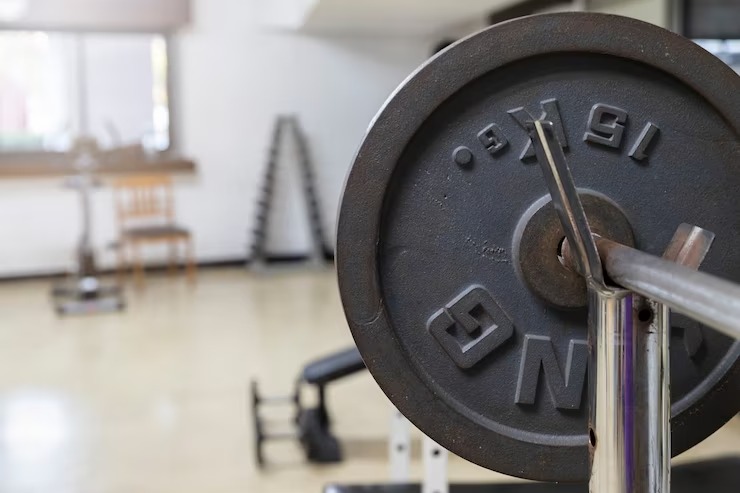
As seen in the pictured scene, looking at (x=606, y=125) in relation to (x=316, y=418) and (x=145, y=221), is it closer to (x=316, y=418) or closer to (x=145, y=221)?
(x=316, y=418)

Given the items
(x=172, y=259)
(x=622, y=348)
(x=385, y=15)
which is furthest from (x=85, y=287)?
(x=622, y=348)

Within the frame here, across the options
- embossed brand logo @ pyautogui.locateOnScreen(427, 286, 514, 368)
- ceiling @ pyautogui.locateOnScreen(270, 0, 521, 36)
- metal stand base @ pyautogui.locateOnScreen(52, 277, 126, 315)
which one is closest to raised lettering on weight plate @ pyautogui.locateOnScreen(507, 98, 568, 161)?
embossed brand logo @ pyautogui.locateOnScreen(427, 286, 514, 368)

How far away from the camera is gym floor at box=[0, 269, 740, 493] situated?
3307mm

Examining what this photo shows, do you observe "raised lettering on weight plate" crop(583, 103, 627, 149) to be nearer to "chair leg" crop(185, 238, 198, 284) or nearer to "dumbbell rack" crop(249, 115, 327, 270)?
"chair leg" crop(185, 238, 198, 284)

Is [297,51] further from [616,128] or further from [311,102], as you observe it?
[616,128]

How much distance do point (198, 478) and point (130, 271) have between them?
458cm

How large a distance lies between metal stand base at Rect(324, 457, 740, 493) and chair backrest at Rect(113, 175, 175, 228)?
18.0 ft

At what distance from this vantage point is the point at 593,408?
71cm

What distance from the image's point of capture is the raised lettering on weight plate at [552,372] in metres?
0.85

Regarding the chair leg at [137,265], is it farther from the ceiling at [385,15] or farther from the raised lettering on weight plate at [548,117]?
the raised lettering on weight plate at [548,117]

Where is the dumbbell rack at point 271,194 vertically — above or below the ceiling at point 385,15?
below

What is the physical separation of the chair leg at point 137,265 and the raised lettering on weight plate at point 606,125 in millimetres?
6275

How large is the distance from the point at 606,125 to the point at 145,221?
7042 millimetres

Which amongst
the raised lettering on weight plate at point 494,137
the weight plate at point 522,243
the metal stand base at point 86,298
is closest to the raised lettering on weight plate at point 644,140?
the weight plate at point 522,243
